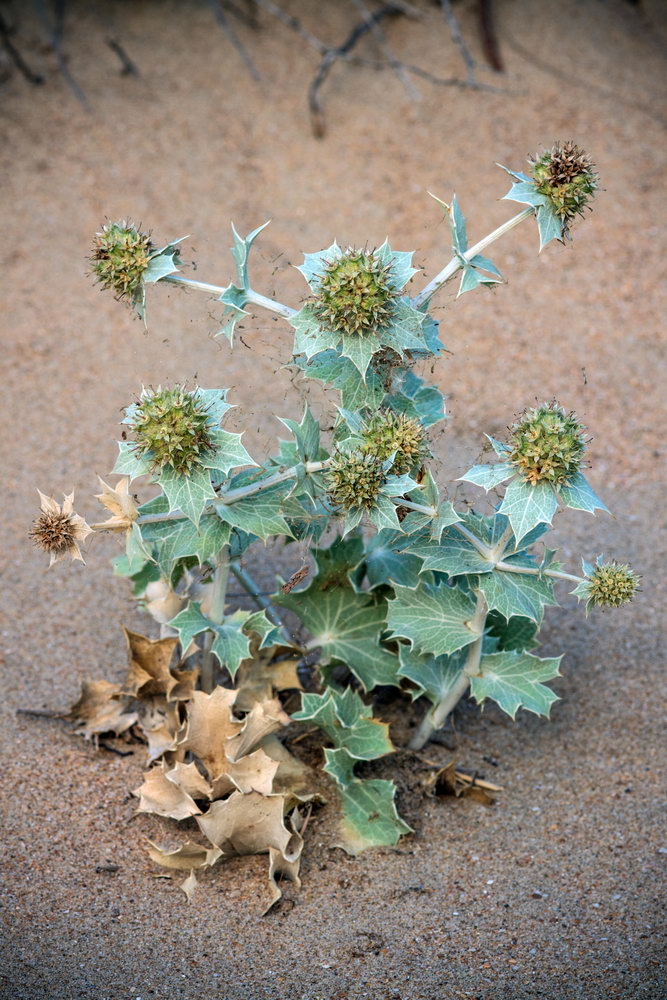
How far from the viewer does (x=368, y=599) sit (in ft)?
8.49

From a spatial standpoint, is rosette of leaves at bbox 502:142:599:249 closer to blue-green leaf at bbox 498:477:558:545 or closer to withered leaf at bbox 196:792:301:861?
blue-green leaf at bbox 498:477:558:545

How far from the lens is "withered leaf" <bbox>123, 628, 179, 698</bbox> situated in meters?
2.59

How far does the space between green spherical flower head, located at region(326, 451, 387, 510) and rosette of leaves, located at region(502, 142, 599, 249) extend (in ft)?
1.90

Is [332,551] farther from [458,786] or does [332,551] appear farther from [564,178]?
[564,178]

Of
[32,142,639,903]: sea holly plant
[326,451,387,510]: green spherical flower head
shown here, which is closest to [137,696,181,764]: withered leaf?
[32,142,639,903]: sea holly plant

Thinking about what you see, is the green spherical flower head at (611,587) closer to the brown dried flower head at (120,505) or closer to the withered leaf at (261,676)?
the withered leaf at (261,676)

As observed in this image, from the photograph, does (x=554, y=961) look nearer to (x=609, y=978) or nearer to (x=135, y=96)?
(x=609, y=978)

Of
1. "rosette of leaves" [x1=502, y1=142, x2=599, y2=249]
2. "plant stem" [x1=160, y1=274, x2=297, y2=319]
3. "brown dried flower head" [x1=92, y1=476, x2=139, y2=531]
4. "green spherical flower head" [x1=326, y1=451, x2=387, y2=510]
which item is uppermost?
"rosette of leaves" [x1=502, y1=142, x2=599, y2=249]

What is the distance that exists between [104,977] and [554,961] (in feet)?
3.18

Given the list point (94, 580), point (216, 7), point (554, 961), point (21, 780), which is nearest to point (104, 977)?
point (21, 780)

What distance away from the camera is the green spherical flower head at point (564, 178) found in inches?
80.4

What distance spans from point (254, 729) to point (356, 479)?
0.76m

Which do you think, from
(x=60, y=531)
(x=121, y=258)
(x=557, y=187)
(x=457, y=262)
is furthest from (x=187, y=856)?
(x=557, y=187)

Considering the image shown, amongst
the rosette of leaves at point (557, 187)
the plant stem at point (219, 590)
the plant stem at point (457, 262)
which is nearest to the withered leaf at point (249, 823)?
the plant stem at point (219, 590)
